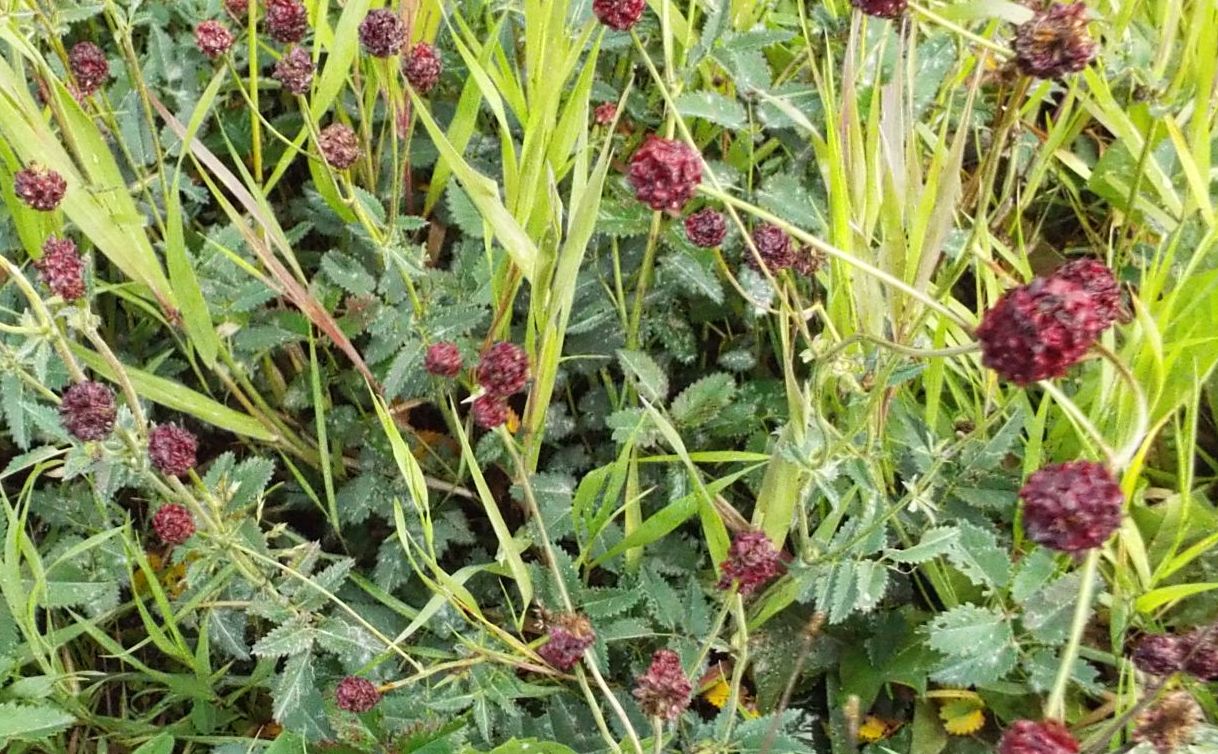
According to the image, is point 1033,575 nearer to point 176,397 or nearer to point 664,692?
point 664,692

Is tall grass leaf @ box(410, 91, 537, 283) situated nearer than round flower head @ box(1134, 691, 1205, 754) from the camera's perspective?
No

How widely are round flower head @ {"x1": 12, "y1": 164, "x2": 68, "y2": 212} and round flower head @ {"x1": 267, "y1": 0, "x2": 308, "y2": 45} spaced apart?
297mm

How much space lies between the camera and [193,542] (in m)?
1.18

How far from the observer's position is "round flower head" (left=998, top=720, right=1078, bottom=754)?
22.8 inches

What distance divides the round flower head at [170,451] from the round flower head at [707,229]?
0.58 m

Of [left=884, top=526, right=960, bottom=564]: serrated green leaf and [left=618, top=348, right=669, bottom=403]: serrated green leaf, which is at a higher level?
[left=618, top=348, right=669, bottom=403]: serrated green leaf

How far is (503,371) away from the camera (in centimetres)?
96

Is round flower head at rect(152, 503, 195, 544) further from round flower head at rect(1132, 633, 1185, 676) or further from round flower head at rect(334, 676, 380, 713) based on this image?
round flower head at rect(1132, 633, 1185, 676)

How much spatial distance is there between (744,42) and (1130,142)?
1.75 ft

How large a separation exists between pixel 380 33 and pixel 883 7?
0.56 metres

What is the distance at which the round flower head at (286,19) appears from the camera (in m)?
1.15

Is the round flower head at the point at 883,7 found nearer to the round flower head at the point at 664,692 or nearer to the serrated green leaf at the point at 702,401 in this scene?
the serrated green leaf at the point at 702,401

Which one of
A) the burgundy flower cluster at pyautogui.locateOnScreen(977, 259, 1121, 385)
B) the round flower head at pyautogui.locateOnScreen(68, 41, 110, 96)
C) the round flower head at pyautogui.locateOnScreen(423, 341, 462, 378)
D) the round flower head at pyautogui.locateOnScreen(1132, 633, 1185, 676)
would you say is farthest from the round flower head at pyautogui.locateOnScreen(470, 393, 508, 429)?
the round flower head at pyautogui.locateOnScreen(68, 41, 110, 96)

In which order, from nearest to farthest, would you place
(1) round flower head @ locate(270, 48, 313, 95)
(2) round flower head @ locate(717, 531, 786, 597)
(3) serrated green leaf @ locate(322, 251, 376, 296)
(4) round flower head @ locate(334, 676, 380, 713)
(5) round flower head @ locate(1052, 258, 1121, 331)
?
(5) round flower head @ locate(1052, 258, 1121, 331) < (2) round flower head @ locate(717, 531, 786, 597) < (4) round flower head @ locate(334, 676, 380, 713) < (1) round flower head @ locate(270, 48, 313, 95) < (3) serrated green leaf @ locate(322, 251, 376, 296)
